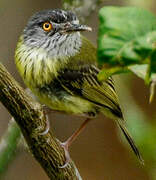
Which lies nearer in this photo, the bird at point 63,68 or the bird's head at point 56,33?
the bird at point 63,68

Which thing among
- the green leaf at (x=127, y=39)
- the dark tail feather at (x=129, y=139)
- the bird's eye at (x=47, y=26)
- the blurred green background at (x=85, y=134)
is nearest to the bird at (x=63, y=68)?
the bird's eye at (x=47, y=26)

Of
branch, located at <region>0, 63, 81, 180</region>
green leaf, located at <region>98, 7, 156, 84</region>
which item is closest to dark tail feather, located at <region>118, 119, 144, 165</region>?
branch, located at <region>0, 63, 81, 180</region>

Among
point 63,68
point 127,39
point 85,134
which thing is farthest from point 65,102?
point 85,134

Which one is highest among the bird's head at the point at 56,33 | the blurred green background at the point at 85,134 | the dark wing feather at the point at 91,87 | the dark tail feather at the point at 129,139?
the bird's head at the point at 56,33

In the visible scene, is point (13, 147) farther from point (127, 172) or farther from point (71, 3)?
point (127, 172)

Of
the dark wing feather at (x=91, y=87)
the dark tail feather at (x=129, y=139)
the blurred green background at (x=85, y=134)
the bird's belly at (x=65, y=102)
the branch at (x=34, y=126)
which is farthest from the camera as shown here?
the blurred green background at (x=85, y=134)

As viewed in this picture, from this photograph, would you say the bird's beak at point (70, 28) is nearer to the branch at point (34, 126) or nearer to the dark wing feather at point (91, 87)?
the dark wing feather at point (91, 87)

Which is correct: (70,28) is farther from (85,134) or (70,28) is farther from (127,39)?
(85,134)
